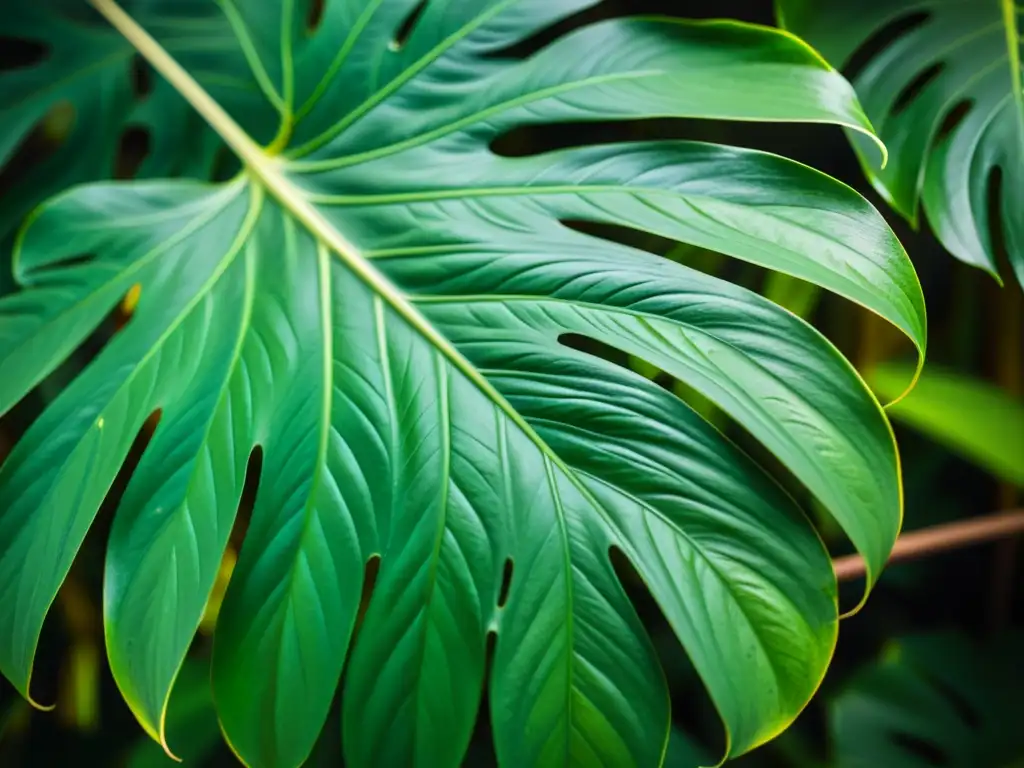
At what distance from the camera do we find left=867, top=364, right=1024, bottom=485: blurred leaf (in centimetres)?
78

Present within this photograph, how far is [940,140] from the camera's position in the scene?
2.06 feet

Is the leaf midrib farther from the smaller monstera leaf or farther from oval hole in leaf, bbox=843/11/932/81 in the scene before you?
oval hole in leaf, bbox=843/11/932/81

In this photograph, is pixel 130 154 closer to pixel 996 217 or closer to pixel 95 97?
pixel 95 97

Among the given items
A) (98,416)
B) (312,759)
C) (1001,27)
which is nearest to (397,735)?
(98,416)

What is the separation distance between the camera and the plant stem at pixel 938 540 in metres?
0.66

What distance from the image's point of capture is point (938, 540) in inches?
28.5

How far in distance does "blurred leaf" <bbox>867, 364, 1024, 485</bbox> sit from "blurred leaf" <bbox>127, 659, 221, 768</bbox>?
2.74ft

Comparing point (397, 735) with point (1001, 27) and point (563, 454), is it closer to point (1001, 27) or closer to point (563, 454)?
point (563, 454)

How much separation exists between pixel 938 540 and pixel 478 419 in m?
0.48

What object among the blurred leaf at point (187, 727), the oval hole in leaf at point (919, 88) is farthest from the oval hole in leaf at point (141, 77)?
the oval hole in leaf at point (919, 88)

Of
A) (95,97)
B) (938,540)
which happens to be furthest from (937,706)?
(95,97)

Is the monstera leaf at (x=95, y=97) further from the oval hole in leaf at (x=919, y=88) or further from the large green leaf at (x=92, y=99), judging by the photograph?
the oval hole in leaf at (x=919, y=88)

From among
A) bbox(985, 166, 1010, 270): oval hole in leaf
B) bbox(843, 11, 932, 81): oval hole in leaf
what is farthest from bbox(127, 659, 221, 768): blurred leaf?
bbox(843, 11, 932, 81): oval hole in leaf

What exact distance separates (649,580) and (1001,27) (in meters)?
0.58
